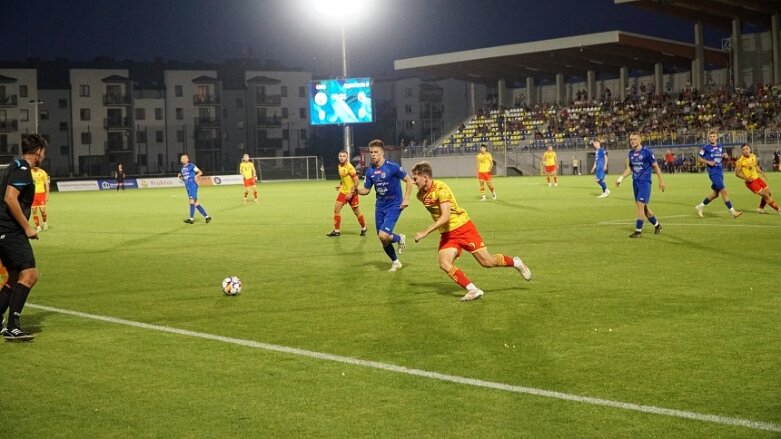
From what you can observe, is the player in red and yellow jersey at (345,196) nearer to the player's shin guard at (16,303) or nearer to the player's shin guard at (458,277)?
the player's shin guard at (458,277)

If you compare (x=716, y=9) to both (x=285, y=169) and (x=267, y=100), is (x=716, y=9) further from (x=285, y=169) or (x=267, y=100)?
(x=267, y=100)

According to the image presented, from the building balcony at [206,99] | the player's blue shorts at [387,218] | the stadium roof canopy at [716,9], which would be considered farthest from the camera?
the building balcony at [206,99]

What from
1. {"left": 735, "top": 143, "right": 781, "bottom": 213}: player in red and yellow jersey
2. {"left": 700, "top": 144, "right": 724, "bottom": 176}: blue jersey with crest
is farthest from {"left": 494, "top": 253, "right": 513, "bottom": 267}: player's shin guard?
{"left": 735, "top": 143, "right": 781, "bottom": 213}: player in red and yellow jersey

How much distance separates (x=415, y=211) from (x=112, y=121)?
83.0 m

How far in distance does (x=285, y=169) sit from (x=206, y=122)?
37.0 meters

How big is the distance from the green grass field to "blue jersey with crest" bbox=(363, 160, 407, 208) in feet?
3.60

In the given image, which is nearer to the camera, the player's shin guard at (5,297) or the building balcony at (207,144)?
the player's shin guard at (5,297)

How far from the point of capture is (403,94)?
128 meters

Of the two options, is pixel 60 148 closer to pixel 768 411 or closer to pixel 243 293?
pixel 243 293

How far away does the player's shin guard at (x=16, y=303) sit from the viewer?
9.26 m

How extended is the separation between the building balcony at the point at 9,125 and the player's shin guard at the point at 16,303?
98.9 metres

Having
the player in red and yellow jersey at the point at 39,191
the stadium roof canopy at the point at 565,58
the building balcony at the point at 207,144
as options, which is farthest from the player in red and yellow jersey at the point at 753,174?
the building balcony at the point at 207,144

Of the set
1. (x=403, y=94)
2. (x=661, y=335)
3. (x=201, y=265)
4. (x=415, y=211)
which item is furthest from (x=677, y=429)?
(x=403, y=94)

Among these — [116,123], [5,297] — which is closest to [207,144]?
[116,123]
